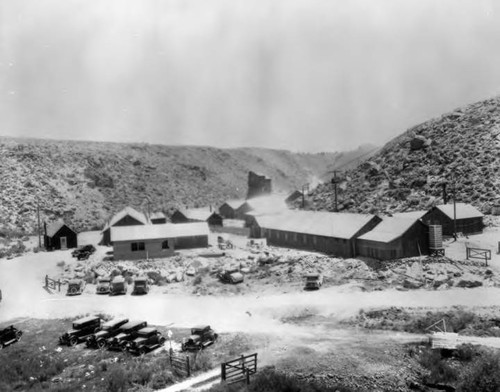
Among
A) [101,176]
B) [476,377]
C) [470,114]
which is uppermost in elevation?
[470,114]

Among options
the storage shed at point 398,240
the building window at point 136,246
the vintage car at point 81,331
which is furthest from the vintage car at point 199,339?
the building window at point 136,246

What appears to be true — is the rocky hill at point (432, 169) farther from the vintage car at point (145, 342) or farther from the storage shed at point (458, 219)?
the vintage car at point (145, 342)

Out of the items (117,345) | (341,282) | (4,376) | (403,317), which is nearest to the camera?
(4,376)

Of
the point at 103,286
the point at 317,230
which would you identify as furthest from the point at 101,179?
the point at 103,286

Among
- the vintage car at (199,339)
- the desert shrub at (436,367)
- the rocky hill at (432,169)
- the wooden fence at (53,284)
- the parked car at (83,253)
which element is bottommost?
the desert shrub at (436,367)

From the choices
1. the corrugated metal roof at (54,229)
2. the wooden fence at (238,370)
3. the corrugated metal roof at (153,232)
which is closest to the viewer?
the wooden fence at (238,370)

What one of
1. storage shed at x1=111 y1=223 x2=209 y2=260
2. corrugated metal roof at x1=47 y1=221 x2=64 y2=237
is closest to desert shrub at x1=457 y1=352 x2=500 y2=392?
storage shed at x1=111 y1=223 x2=209 y2=260

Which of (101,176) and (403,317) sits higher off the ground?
(101,176)

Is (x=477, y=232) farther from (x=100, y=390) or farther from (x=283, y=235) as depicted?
(x=100, y=390)

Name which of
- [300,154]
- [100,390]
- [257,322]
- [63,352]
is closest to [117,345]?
[63,352]
